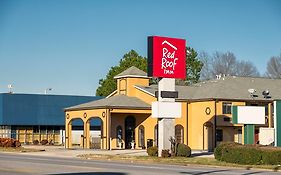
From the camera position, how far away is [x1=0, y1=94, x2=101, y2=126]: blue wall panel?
75188 mm

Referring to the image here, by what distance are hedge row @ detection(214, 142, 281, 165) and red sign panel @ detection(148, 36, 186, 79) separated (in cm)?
805

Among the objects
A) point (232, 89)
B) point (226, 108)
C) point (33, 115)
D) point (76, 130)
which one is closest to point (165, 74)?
point (226, 108)

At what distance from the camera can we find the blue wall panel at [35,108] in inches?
2960

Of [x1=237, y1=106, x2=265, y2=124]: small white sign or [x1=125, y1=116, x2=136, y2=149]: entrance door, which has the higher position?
[x1=237, y1=106, x2=265, y2=124]: small white sign

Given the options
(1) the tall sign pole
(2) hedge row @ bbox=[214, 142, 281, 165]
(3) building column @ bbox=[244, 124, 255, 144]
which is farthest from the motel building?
(2) hedge row @ bbox=[214, 142, 281, 165]

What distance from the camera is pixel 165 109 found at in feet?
139

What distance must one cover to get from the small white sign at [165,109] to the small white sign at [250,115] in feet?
14.2

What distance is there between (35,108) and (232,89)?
92.7ft

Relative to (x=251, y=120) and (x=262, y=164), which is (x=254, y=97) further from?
(x=262, y=164)

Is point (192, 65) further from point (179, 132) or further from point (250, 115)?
point (250, 115)

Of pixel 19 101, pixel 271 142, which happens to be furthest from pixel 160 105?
pixel 19 101

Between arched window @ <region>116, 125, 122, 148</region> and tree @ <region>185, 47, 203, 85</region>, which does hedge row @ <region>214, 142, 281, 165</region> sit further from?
tree @ <region>185, 47, 203, 85</region>

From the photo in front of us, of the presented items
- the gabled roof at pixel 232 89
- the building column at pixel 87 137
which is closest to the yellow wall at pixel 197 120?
the gabled roof at pixel 232 89

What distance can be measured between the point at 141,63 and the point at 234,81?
1267 inches
